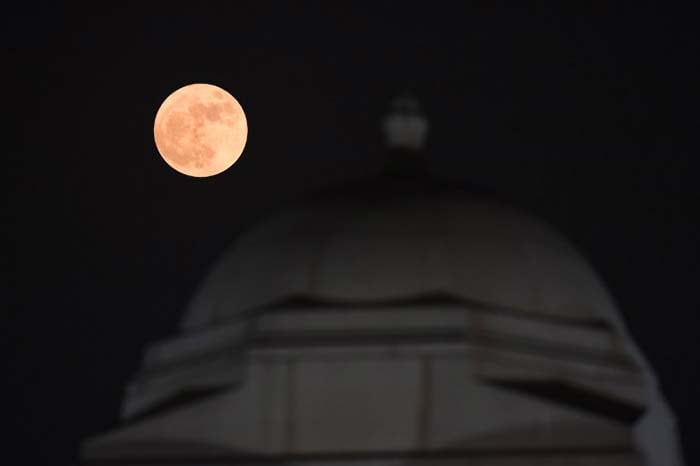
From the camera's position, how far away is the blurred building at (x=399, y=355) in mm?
54312

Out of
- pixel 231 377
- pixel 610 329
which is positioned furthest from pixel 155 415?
pixel 610 329

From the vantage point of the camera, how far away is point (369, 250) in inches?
2296

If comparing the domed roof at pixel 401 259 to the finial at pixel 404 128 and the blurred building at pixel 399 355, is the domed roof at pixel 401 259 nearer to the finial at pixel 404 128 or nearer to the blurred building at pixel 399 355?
the blurred building at pixel 399 355

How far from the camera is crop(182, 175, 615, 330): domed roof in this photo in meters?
57.5

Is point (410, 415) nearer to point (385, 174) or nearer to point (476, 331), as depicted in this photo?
point (476, 331)

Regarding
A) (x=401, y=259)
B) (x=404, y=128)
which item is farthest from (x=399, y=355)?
(x=404, y=128)

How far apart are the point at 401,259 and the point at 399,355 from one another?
128 inches

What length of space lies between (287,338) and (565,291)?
250 inches

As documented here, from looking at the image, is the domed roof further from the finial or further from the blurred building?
the finial

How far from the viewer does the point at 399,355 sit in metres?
55.2

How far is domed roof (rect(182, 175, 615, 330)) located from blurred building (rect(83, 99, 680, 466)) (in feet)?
0.14

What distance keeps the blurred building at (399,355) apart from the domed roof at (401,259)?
42 mm

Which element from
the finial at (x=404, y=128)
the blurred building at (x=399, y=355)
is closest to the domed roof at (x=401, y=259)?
the blurred building at (x=399, y=355)

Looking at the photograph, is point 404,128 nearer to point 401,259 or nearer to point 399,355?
point 401,259
